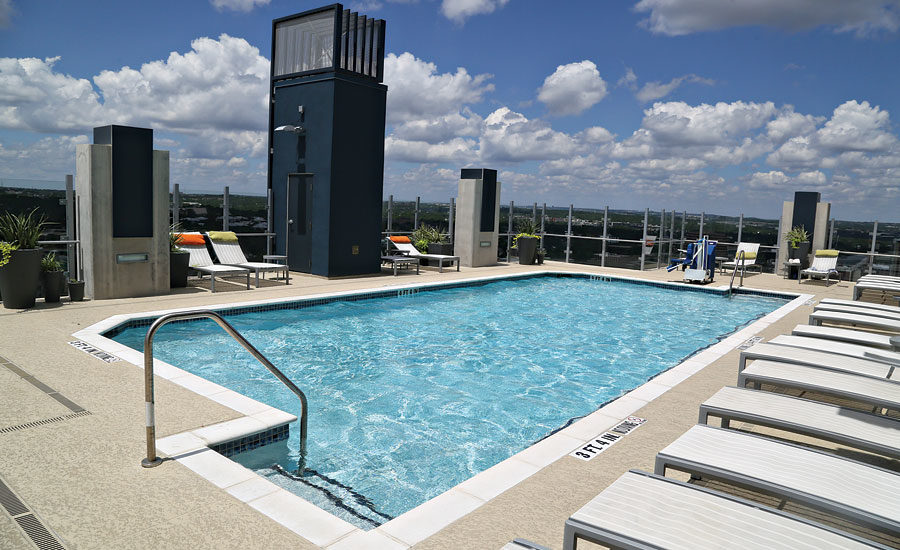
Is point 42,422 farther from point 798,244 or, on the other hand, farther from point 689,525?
point 798,244

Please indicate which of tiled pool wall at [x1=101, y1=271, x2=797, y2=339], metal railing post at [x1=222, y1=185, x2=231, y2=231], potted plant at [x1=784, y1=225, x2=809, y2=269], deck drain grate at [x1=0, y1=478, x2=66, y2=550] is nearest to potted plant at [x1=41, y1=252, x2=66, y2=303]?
tiled pool wall at [x1=101, y1=271, x2=797, y2=339]

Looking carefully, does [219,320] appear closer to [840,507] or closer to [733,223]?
[840,507]

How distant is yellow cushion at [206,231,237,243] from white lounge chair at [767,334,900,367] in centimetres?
945

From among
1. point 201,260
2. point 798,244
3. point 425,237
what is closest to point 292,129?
point 201,260

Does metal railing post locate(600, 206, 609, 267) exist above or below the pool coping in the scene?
above

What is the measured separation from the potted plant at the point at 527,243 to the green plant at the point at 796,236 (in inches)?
270

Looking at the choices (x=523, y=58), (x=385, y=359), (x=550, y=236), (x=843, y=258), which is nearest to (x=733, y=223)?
(x=843, y=258)

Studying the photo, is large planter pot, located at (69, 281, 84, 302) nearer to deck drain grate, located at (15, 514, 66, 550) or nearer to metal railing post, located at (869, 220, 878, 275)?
deck drain grate, located at (15, 514, 66, 550)

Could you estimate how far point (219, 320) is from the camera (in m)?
3.32

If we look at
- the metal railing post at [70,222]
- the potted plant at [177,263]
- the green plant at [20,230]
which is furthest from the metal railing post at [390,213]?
the green plant at [20,230]

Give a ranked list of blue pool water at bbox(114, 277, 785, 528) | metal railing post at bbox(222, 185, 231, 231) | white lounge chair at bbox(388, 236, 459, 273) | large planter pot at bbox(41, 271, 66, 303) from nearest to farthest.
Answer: blue pool water at bbox(114, 277, 785, 528)
large planter pot at bbox(41, 271, 66, 303)
metal railing post at bbox(222, 185, 231, 231)
white lounge chair at bbox(388, 236, 459, 273)

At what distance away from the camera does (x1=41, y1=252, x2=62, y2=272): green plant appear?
26.5ft

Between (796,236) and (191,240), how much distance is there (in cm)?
1504

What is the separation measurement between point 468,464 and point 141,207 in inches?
279
